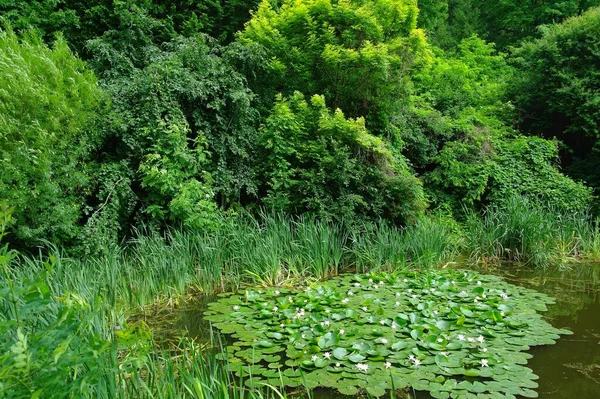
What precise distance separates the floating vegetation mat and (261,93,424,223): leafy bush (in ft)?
5.04

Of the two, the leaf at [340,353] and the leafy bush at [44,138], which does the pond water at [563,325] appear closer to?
the leaf at [340,353]

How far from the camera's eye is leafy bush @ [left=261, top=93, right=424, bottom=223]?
677 centimetres

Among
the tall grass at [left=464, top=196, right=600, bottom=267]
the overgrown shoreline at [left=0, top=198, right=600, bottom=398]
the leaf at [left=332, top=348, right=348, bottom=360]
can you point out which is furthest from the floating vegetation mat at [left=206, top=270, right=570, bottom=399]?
the tall grass at [left=464, top=196, right=600, bottom=267]

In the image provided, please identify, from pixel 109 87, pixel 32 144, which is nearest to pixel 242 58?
pixel 109 87

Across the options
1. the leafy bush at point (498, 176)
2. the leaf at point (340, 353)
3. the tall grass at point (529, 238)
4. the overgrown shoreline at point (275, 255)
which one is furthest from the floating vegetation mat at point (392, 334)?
the leafy bush at point (498, 176)

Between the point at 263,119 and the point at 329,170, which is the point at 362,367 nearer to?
the point at 329,170

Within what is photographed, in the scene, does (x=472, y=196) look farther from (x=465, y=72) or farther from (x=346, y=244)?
(x=465, y=72)

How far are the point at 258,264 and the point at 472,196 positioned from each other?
472cm

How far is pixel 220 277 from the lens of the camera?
553 centimetres

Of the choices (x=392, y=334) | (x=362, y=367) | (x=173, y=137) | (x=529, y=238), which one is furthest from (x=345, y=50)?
(x=362, y=367)

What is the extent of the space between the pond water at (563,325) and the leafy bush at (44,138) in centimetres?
161

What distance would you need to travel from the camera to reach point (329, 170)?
6.91m

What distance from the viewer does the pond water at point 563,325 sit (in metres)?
3.35

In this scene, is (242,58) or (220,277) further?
(242,58)
